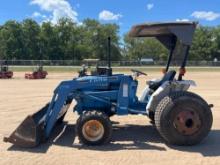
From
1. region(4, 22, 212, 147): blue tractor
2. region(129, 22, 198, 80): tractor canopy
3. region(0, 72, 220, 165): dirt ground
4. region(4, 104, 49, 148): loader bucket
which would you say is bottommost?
region(0, 72, 220, 165): dirt ground

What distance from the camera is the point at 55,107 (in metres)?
9.48

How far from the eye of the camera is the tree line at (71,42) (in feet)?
322

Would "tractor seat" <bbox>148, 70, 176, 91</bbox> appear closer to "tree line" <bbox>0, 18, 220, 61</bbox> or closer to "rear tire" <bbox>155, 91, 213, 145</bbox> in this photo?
"rear tire" <bbox>155, 91, 213, 145</bbox>

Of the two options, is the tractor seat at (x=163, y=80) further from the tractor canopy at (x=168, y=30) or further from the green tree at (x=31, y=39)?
the green tree at (x=31, y=39)

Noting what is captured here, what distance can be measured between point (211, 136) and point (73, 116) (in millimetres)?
4417

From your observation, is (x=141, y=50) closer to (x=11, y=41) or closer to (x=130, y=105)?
(x=11, y=41)

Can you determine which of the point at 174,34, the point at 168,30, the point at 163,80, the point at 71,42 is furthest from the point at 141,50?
the point at 174,34

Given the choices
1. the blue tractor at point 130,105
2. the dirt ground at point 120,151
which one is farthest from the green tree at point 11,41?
the blue tractor at point 130,105

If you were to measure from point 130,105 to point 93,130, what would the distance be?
1.20 metres

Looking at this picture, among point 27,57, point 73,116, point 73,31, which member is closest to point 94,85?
point 73,116

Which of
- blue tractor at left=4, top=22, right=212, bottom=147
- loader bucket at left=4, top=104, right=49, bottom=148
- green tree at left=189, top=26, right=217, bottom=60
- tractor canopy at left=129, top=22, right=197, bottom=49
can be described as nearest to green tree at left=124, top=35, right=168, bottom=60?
green tree at left=189, top=26, right=217, bottom=60

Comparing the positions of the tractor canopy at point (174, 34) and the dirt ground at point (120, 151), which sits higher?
the tractor canopy at point (174, 34)

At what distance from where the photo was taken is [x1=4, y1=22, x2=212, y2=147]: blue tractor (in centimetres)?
912

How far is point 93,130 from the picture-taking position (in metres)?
→ 9.23
